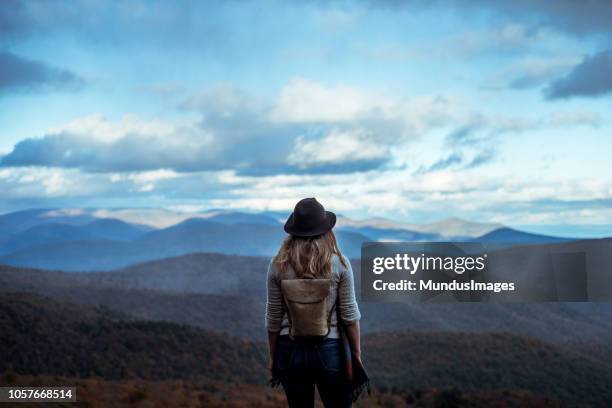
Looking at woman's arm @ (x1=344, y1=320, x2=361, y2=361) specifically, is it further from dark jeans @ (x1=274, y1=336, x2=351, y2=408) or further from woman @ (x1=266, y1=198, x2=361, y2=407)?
dark jeans @ (x1=274, y1=336, x2=351, y2=408)

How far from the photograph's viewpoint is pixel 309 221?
Result: 6926 millimetres

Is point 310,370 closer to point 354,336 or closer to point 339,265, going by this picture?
point 354,336

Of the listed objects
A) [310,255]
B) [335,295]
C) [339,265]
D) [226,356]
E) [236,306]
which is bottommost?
[226,356]

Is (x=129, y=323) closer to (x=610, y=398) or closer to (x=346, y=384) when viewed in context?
(x=610, y=398)

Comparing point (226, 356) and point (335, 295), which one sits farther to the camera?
point (226, 356)

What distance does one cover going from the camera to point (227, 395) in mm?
29375

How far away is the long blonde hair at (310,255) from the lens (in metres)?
6.75

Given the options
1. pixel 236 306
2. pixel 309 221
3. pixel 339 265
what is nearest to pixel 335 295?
pixel 339 265

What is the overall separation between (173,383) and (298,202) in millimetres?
26891

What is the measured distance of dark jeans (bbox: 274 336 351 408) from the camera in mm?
6855

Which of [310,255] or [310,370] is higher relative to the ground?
[310,255]

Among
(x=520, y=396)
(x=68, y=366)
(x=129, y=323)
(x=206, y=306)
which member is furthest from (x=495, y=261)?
(x=206, y=306)

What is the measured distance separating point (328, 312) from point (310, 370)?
1.96ft

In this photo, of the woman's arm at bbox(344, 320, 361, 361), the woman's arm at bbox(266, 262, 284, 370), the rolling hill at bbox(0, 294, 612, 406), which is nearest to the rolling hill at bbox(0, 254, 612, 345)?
the rolling hill at bbox(0, 294, 612, 406)
